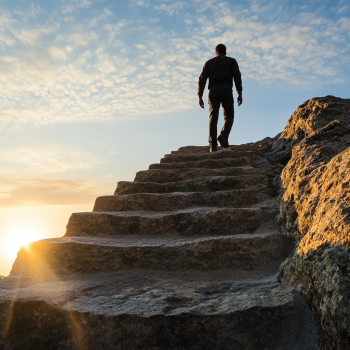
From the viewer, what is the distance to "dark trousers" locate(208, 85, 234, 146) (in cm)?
529

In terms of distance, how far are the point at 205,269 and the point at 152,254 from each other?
453 millimetres

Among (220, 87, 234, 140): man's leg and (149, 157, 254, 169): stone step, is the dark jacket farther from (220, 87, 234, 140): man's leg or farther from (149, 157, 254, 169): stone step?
(149, 157, 254, 169): stone step

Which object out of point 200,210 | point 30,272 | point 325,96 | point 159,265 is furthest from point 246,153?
point 30,272

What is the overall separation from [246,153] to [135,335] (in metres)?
3.46

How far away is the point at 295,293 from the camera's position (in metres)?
1.58

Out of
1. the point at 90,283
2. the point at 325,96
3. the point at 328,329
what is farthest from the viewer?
the point at 325,96

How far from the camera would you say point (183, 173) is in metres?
3.98

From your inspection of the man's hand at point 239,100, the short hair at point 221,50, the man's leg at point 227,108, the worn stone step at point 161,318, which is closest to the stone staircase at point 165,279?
the worn stone step at point 161,318

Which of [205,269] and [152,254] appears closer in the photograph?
[205,269]

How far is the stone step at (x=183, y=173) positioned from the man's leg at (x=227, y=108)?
1.57 metres

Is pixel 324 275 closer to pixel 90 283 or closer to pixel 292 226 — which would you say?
pixel 292 226

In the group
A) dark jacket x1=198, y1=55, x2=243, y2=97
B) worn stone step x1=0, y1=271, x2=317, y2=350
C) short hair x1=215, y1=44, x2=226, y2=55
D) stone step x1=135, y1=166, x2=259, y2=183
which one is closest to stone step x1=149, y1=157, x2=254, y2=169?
stone step x1=135, y1=166, x2=259, y2=183

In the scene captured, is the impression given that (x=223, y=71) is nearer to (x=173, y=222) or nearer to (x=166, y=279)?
(x=173, y=222)

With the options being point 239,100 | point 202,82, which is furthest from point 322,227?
point 202,82
